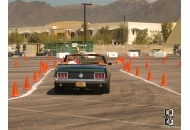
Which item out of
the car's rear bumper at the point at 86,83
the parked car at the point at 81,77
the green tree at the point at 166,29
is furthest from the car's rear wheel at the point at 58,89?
the green tree at the point at 166,29

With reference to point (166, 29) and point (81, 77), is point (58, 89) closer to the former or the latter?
point (81, 77)

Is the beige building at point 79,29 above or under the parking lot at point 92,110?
above

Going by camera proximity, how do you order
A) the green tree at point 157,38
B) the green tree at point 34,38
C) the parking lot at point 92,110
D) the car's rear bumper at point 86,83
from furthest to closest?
1. the green tree at point 157,38
2. the green tree at point 34,38
3. the car's rear bumper at point 86,83
4. the parking lot at point 92,110

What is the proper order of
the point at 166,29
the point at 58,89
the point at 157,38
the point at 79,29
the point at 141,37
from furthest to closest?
1. the point at 157,38
2. the point at 166,29
3. the point at 141,37
4. the point at 79,29
5. the point at 58,89

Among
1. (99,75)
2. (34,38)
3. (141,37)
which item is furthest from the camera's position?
(141,37)

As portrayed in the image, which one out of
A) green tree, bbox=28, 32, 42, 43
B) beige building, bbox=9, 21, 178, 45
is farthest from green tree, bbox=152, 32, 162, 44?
green tree, bbox=28, 32, 42, 43

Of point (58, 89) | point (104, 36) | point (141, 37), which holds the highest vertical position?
point (104, 36)

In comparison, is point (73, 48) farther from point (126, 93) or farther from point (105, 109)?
point (105, 109)

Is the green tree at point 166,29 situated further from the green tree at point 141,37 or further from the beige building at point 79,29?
the beige building at point 79,29

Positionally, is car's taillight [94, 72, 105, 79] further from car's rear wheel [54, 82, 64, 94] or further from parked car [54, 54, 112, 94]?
car's rear wheel [54, 82, 64, 94]

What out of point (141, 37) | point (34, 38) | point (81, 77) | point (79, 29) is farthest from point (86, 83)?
point (141, 37)

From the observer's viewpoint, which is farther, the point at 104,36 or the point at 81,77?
the point at 104,36

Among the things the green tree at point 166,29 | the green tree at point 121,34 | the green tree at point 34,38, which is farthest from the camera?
the green tree at point 166,29
